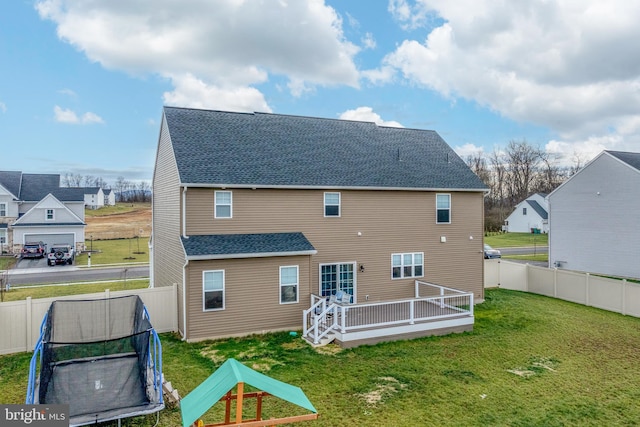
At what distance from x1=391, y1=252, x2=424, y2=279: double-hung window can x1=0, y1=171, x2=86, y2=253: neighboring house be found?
34303 mm

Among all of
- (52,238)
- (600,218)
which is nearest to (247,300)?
(600,218)

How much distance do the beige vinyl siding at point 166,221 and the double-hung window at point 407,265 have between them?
8.25m

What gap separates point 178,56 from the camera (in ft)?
62.6

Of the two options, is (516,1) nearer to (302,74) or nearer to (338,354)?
(302,74)

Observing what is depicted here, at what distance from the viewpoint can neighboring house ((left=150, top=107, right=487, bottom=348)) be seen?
12.5m

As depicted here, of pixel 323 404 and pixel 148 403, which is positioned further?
pixel 323 404

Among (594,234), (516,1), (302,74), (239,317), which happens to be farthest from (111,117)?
(594,234)

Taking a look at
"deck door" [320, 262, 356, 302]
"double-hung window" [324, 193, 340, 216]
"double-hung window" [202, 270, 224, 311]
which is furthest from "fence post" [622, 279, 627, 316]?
"double-hung window" [202, 270, 224, 311]

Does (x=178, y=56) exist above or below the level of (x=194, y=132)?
above

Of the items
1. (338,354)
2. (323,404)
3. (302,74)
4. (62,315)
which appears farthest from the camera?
(302,74)

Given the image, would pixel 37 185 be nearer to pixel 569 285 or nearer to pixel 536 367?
pixel 536 367

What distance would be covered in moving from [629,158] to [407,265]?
18623 mm

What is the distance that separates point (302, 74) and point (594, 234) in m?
21.2

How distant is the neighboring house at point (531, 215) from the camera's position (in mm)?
54844
